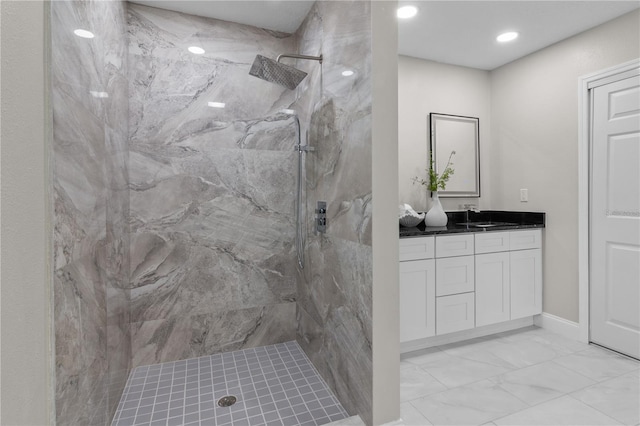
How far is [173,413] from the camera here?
172 centimetres

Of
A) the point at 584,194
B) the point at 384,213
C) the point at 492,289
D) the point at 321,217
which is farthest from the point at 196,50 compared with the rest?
the point at 584,194

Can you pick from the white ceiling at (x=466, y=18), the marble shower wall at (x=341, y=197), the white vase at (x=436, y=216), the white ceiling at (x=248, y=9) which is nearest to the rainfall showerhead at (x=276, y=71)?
the marble shower wall at (x=341, y=197)

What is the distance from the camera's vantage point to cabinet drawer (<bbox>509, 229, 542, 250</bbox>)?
2.77 meters

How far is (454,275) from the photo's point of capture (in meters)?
2.51

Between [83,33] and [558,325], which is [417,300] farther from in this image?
[83,33]

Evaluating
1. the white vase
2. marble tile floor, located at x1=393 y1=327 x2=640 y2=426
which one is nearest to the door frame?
marble tile floor, located at x1=393 y1=327 x2=640 y2=426

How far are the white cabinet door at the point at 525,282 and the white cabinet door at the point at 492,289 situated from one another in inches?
3.0

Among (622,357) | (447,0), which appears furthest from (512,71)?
(622,357)

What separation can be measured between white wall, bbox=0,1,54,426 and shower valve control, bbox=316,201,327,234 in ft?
4.49

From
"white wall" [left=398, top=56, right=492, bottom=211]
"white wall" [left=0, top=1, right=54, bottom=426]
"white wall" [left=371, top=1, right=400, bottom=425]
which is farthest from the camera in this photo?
"white wall" [left=398, top=56, right=492, bottom=211]

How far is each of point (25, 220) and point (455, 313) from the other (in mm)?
2590

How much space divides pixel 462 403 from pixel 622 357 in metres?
1.44

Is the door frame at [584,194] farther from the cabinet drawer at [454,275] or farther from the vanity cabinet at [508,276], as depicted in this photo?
the cabinet drawer at [454,275]

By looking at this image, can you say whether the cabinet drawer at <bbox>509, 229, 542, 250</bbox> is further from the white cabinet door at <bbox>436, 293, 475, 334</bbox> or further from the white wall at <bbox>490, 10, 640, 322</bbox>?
the white cabinet door at <bbox>436, 293, 475, 334</bbox>
